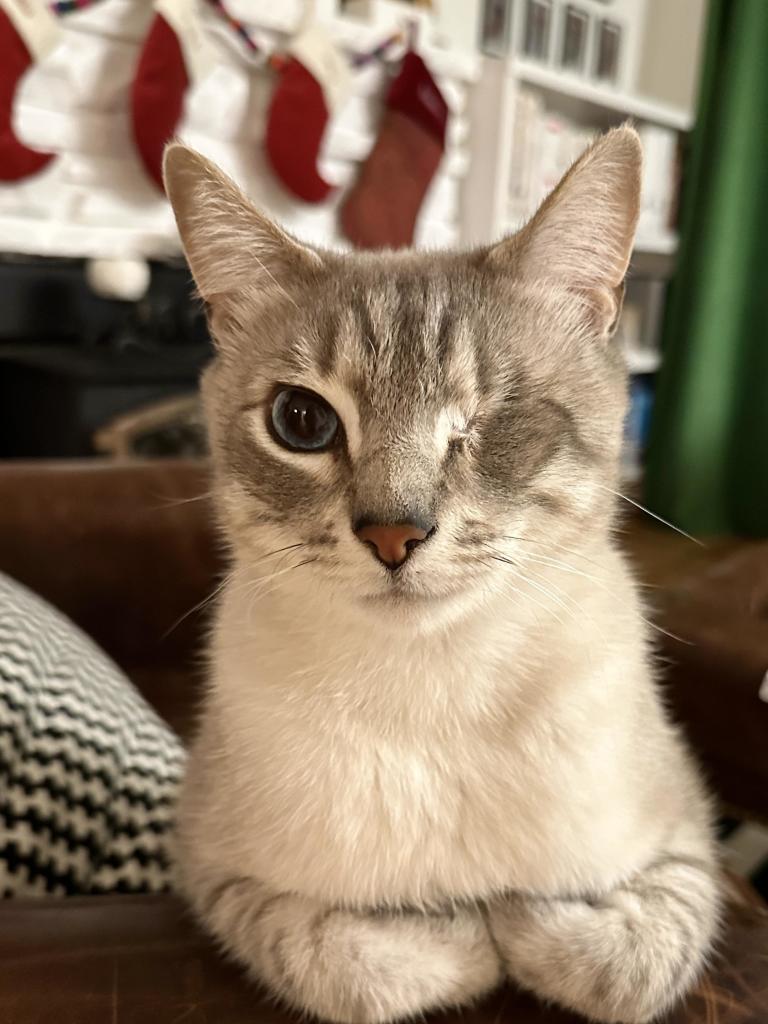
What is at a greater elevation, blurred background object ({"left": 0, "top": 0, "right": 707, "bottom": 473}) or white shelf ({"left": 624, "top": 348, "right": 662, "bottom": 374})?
blurred background object ({"left": 0, "top": 0, "right": 707, "bottom": 473})

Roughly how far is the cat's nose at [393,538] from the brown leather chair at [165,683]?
0.36 meters

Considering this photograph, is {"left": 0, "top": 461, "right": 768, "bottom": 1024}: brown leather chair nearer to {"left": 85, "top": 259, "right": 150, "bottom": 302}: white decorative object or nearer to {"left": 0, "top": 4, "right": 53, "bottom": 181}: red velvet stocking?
{"left": 85, "top": 259, "right": 150, "bottom": 302}: white decorative object

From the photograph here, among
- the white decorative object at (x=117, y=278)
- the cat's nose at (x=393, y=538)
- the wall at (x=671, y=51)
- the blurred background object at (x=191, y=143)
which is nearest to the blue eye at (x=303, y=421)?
the cat's nose at (x=393, y=538)

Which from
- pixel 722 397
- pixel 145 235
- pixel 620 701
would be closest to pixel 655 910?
pixel 620 701

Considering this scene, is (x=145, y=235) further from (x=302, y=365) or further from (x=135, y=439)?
(x=302, y=365)

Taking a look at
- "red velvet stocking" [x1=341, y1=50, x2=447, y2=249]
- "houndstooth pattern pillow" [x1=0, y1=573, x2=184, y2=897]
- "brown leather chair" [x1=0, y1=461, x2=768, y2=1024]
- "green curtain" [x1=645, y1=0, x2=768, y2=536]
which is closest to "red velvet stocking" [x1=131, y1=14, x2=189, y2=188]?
"red velvet stocking" [x1=341, y1=50, x2=447, y2=249]

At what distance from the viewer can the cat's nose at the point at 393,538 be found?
688 millimetres

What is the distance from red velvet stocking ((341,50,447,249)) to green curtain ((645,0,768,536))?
3.05ft

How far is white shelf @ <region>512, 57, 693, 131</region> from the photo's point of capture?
10.4ft

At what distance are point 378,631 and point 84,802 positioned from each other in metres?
0.54

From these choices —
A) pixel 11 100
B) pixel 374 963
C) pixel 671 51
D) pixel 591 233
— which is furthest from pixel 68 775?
pixel 671 51

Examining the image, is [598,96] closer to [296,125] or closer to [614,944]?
[296,125]

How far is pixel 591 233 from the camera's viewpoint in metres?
0.85

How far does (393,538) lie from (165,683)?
1.13 meters
